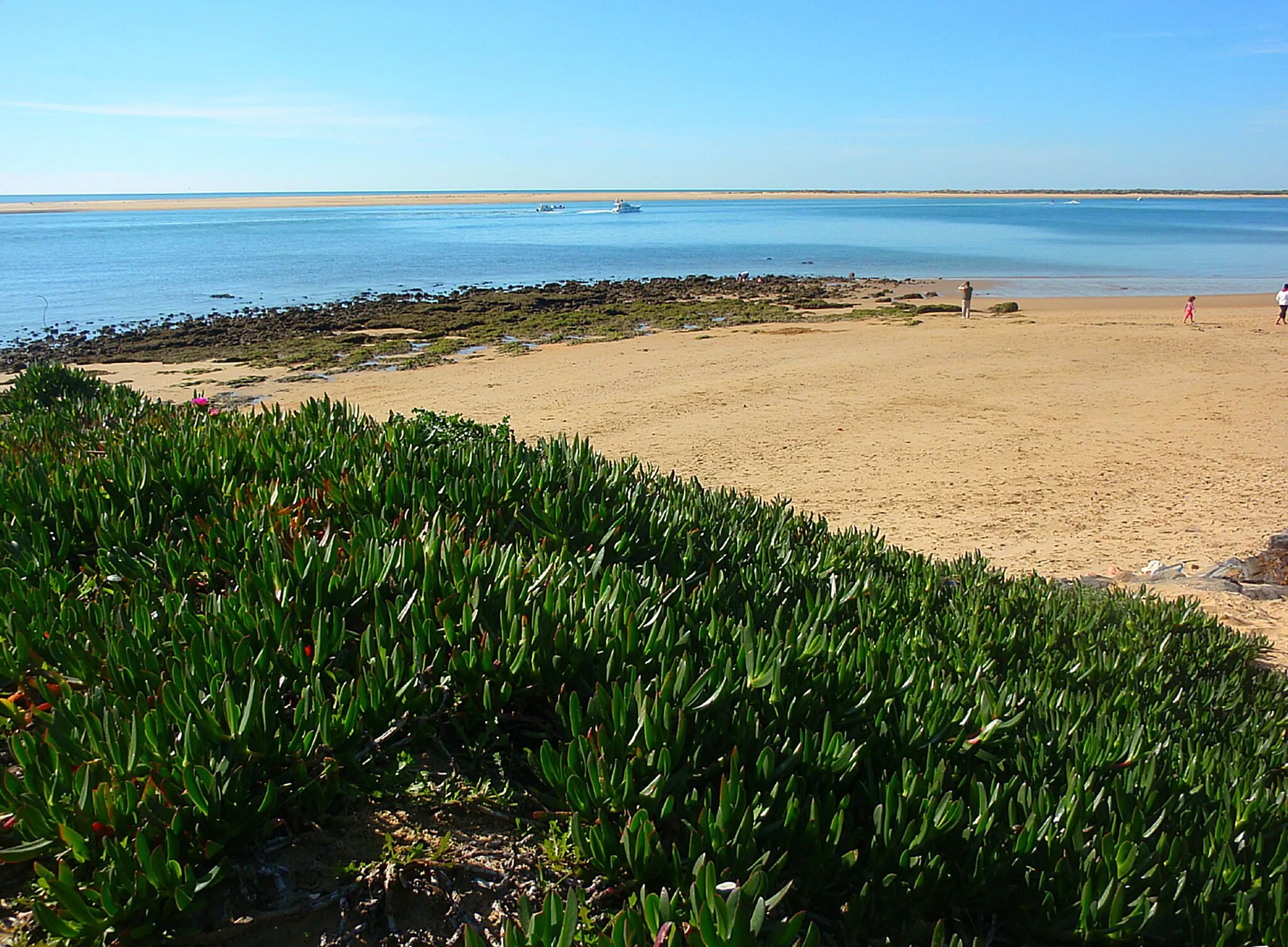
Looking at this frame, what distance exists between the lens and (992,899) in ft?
6.70

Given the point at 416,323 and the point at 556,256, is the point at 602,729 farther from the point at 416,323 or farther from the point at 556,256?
the point at 556,256

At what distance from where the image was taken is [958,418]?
1320cm

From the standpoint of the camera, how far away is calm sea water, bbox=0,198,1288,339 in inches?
1432

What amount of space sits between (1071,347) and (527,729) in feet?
64.2

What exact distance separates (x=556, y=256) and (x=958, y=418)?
46097 mm

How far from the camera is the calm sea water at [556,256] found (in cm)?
3638

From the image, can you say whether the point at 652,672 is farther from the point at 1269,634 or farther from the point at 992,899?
the point at 1269,634

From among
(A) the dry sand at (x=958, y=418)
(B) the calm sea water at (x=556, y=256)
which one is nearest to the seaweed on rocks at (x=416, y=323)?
(A) the dry sand at (x=958, y=418)

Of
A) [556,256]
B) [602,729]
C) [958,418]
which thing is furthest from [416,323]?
[556,256]

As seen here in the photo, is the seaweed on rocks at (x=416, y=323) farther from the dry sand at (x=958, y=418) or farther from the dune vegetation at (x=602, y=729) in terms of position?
the dune vegetation at (x=602, y=729)

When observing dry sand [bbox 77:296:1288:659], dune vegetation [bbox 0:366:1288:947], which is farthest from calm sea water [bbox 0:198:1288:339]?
dune vegetation [bbox 0:366:1288:947]

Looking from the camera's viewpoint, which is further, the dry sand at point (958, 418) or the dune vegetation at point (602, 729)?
the dry sand at point (958, 418)

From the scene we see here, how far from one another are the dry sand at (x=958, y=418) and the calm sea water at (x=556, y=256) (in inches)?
647

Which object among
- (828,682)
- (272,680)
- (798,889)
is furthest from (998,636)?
(272,680)
